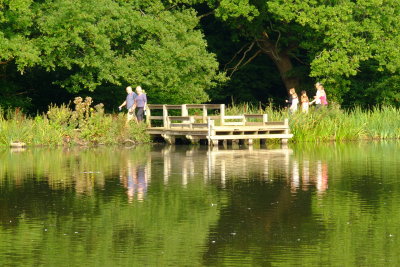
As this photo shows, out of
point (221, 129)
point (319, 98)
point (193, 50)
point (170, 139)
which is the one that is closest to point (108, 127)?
point (170, 139)

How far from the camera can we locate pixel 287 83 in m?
45.2

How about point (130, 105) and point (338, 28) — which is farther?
point (338, 28)

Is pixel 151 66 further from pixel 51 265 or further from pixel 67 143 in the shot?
pixel 51 265

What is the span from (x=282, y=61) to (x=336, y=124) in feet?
34.3

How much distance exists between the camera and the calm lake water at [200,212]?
12.2 metres

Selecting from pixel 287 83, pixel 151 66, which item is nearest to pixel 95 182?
pixel 151 66

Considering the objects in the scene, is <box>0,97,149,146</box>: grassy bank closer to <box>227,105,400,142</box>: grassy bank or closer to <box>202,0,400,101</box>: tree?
<box>227,105,400,142</box>: grassy bank

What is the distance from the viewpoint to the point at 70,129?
33375 mm

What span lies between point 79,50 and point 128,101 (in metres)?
2.58

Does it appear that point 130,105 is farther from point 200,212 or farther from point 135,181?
point 200,212

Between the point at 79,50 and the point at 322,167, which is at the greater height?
the point at 79,50

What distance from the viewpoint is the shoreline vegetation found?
32750 mm

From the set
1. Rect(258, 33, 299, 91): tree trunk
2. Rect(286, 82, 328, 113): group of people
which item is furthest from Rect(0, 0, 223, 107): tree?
Rect(286, 82, 328, 113): group of people

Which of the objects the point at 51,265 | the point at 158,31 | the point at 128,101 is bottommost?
the point at 51,265
